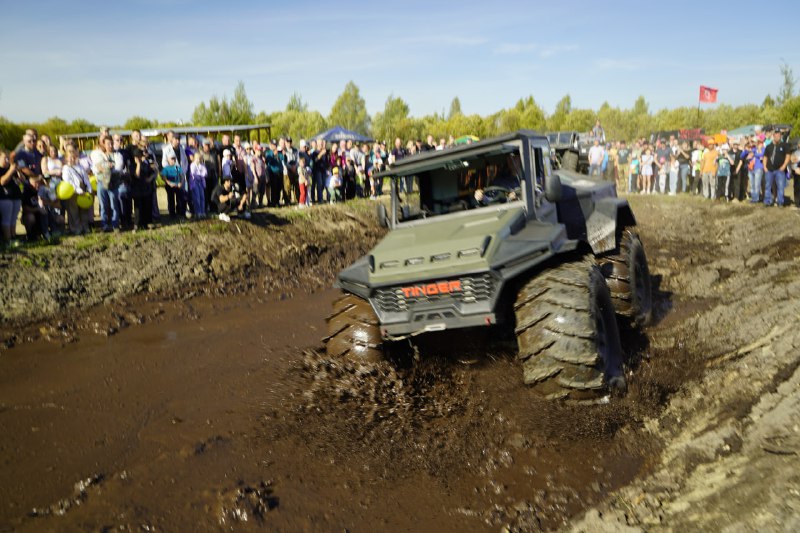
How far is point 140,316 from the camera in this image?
842 cm

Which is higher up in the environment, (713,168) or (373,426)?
(713,168)

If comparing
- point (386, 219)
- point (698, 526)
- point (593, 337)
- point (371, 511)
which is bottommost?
point (371, 511)

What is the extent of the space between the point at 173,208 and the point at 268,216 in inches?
71.7

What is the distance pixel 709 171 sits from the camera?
64.5 ft

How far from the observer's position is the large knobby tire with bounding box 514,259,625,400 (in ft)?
14.1

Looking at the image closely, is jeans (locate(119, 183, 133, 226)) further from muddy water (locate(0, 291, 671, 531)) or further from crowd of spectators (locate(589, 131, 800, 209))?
crowd of spectators (locate(589, 131, 800, 209))

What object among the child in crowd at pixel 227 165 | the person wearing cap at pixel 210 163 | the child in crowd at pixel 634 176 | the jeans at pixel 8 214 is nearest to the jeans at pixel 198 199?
the person wearing cap at pixel 210 163

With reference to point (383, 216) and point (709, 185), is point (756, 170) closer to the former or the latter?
point (709, 185)

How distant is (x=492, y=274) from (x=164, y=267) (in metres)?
6.76

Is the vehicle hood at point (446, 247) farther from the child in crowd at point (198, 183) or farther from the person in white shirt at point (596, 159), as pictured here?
the person in white shirt at point (596, 159)

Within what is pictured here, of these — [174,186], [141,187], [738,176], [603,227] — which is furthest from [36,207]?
[738,176]

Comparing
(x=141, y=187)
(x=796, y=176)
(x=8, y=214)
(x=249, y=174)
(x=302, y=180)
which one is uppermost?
(x=249, y=174)

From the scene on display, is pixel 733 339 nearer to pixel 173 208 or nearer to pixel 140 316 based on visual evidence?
pixel 140 316

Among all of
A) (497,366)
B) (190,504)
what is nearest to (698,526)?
(497,366)
